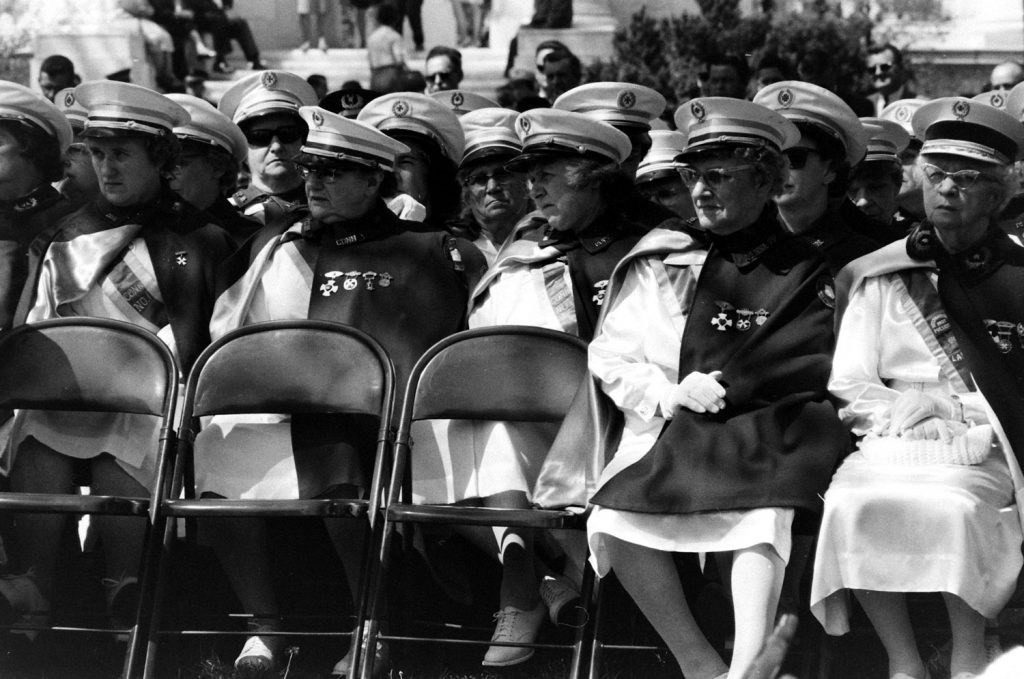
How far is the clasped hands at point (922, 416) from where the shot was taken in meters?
5.26

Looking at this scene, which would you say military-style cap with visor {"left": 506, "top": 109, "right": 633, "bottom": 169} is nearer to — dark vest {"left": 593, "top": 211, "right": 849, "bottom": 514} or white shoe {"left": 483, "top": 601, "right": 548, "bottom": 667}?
dark vest {"left": 593, "top": 211, "right": 849, "bottom": 514}

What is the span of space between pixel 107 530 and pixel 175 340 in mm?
779

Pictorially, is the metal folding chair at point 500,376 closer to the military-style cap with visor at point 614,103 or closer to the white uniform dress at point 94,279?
the white uniform dress at point 94,279

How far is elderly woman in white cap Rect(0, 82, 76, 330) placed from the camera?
6.70m

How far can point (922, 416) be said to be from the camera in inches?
208

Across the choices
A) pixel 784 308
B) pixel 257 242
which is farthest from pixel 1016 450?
pixel 257 242

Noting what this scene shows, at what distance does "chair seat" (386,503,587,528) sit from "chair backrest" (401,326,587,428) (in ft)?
1.61

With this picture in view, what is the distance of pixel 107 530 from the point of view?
6105mm

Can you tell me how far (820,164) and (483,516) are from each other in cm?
196

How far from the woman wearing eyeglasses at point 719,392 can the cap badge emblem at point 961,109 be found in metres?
0.54

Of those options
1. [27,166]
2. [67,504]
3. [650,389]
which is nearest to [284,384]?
[67,504]

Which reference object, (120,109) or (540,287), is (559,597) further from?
(120,109)

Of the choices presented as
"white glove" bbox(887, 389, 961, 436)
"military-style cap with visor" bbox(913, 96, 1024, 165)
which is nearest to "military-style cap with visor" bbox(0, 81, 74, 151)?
"military-style cap with visor" bbox(913, 96, 1024, 165)

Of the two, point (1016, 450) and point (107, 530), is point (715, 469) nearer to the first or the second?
point (1016, 450)
